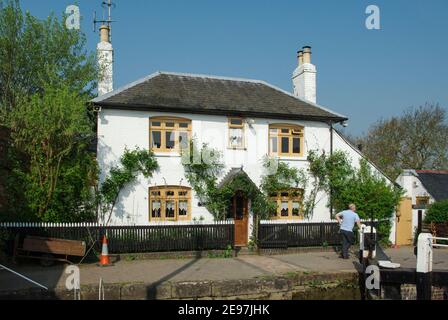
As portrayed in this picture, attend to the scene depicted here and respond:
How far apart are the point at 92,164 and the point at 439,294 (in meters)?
11.3

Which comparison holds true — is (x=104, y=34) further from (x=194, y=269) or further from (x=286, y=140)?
(x=194, y=269)

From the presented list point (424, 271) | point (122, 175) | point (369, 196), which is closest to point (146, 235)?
point (122, 175)

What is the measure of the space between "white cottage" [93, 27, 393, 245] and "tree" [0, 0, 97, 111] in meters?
5.41

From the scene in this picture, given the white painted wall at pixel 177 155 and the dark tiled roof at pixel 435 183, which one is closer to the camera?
the white painted wall at pixel 177 155

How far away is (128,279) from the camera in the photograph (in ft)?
31.2

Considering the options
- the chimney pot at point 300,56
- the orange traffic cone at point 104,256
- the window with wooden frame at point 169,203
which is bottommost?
the orange traffic cone at point 104,256

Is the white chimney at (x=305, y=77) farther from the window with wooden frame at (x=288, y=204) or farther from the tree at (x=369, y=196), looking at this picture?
the window with wooden frame at (x=288, y=204)

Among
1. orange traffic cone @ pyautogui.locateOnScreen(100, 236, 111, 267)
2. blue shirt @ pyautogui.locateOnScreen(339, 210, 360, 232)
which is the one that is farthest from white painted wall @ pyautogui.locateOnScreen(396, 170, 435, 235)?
orange traffic cone @ pyautogui.locateOnScreen(100, 236, 111, 267)

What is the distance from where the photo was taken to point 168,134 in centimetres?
1517

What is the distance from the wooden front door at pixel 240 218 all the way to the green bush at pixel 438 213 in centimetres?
834

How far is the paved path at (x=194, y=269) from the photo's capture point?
375 inches

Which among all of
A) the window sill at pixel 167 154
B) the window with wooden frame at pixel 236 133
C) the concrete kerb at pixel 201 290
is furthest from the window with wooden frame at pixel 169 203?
the concrete kerb at pixel 201 290

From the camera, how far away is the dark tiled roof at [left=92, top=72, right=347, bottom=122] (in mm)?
14820

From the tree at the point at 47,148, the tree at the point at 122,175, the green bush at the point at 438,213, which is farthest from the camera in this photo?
the green bush at the point at 438,213
